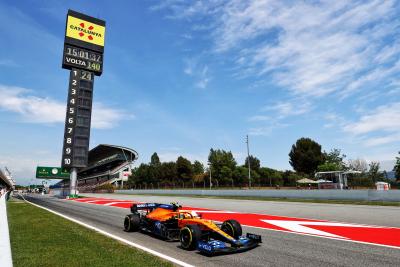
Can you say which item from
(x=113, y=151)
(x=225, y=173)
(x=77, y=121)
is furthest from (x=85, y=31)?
(x=113, y=151)

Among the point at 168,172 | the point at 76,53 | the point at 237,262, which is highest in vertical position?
the point at 76,53

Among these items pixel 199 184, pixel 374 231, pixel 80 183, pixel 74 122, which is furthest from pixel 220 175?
pixel 80 183

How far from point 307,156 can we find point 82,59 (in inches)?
2291

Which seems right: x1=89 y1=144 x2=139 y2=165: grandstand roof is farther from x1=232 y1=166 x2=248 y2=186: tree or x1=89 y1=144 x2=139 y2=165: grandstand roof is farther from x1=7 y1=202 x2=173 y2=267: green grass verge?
x1=7 y1=202 x2=173 y2=267: green grass verge

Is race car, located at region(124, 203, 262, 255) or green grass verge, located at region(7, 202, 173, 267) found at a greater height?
race car, located at region(124, 203, 262, 255)

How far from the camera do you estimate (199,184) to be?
62844 mm

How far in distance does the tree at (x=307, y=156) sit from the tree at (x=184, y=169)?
3009cm

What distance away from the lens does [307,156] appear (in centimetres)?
7775

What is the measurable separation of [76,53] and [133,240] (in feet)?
129

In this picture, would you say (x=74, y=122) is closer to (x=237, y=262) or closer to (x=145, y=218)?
(x=145, y=218)

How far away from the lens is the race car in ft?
21.0

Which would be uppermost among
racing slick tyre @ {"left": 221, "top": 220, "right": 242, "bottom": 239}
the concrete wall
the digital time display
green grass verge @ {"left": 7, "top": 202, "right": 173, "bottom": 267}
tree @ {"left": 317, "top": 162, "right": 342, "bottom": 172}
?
the digital time display

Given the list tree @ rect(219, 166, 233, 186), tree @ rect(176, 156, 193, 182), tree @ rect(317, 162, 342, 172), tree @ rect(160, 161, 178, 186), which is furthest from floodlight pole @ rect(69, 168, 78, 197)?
tree @ rect(317, 162, 342, 172)

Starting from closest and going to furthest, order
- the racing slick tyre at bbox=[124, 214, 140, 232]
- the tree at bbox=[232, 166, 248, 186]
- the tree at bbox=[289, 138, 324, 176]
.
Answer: the racing slick tyre at bbox=[124, 214, 140, 232] < the tree at bbox=[289, 138, 324, 176] < the tree at bbox=[232, 166, 248, 186]
